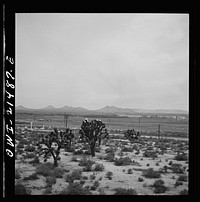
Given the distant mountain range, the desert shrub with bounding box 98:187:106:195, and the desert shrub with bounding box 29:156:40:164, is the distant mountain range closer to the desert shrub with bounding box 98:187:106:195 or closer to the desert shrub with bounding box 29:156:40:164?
the desert shrub with bounding box 29:156:40:164

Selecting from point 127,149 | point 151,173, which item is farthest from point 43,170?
point 127,149

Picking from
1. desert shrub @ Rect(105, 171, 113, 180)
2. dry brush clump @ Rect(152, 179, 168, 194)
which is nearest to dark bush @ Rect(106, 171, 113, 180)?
desert shrub @ Rect(105, 171, 113, 180)

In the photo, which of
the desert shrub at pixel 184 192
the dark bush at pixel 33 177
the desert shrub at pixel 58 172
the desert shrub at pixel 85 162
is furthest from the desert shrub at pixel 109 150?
the desert shrub at pixel 184 192

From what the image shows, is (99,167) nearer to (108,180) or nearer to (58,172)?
(108,180)
